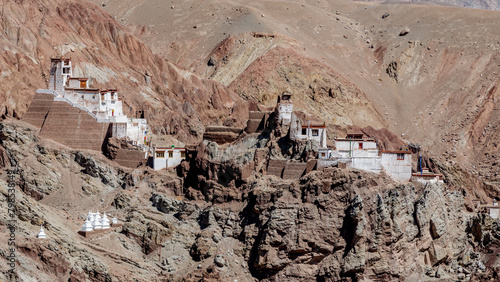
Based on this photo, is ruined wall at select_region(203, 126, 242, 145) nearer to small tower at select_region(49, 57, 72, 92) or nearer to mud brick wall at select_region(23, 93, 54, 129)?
small tower at select_region(49, 57, 72, 92)

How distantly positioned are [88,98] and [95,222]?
18326 mm

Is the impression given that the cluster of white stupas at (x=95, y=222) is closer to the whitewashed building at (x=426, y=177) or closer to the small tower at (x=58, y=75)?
the small tower at (x=58, y=75)

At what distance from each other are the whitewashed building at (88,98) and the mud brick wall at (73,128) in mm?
709

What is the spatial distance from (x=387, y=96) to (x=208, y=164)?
5725 centimetres

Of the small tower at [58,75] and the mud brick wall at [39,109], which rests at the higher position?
the small tower at [58,75]

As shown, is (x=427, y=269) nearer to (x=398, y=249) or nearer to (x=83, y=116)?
(x=398, y=249)

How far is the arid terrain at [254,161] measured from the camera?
311 feet

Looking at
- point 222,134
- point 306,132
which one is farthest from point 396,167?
point 222,134

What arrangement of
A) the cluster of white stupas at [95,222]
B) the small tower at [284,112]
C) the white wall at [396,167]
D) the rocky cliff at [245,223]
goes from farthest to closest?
the small tower at [284,112] → the white wall at [396,167] → the rocky cliff at [245,223] → the cluster of white stupas at [95,222]

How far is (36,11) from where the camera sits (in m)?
130

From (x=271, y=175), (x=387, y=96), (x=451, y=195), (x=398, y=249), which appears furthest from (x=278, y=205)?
(x=387, y=96)

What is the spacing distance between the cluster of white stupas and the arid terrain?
1084 millimetres

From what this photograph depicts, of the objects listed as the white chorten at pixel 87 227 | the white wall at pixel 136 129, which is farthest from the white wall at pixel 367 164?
the white chorten at pixel 87 227

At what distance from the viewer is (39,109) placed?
10794 cm
